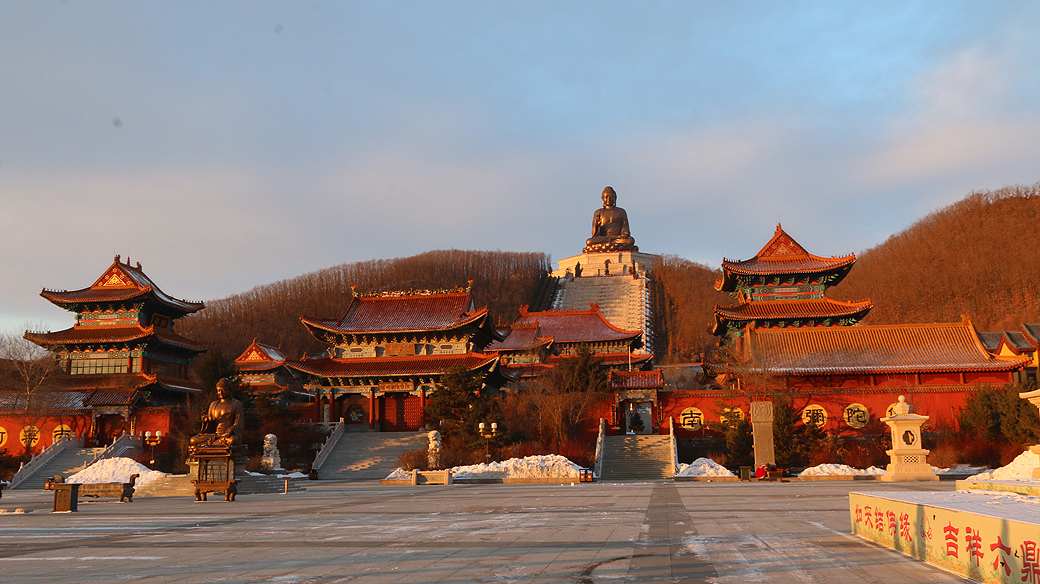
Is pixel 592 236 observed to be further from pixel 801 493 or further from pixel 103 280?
pixel 801 493

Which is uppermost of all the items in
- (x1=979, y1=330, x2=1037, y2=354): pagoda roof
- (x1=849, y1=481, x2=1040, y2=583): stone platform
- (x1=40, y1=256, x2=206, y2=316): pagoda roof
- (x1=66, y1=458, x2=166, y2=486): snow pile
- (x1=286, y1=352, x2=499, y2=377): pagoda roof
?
(x1=40, y1=256, x2=206, y2=316): pagoda roof

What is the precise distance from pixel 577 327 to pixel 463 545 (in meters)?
54.5

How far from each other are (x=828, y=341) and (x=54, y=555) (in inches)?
1473

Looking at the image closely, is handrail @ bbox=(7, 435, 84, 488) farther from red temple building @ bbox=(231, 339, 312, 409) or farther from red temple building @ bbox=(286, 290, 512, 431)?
red temple building @ bbox=(231, 339, 312, 409)

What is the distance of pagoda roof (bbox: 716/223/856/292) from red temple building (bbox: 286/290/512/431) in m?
15.7

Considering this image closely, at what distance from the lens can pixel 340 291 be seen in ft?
381

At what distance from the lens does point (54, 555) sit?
364 inches

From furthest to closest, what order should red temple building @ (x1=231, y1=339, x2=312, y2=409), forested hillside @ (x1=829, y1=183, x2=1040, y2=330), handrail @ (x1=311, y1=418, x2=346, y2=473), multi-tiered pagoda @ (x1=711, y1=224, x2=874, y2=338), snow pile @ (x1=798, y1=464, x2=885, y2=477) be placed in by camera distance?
forested hillside @ (x1=829, y1=183, x2=1040, y2=330) → red temple building @ (x1=231, y1=339, x2=312, y2=409) → multi-tiered pagoda @ (x1=711, y1=224, x2=874, y2=338) → handrail @ (x1=311, y1=418, x2=346, y2=473) → snow pile @ (x1=798, y1=464, x2=885, y2=477)

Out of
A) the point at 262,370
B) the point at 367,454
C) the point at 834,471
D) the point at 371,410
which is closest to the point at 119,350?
the point at 262,370

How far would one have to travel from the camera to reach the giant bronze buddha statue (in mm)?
104750

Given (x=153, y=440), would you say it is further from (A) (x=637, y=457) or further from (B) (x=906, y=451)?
(B) (x=906, y=451)

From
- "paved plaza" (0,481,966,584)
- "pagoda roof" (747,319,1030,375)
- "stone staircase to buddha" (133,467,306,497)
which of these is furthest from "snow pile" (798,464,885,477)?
"stone staircase to buddha" (133,467,306,497)

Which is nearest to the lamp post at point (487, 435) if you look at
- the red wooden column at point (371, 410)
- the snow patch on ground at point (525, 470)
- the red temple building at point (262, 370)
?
the snow patch on ground at point (525, 470)

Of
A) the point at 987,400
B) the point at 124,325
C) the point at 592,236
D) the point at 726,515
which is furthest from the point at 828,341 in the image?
the point at 592,236
